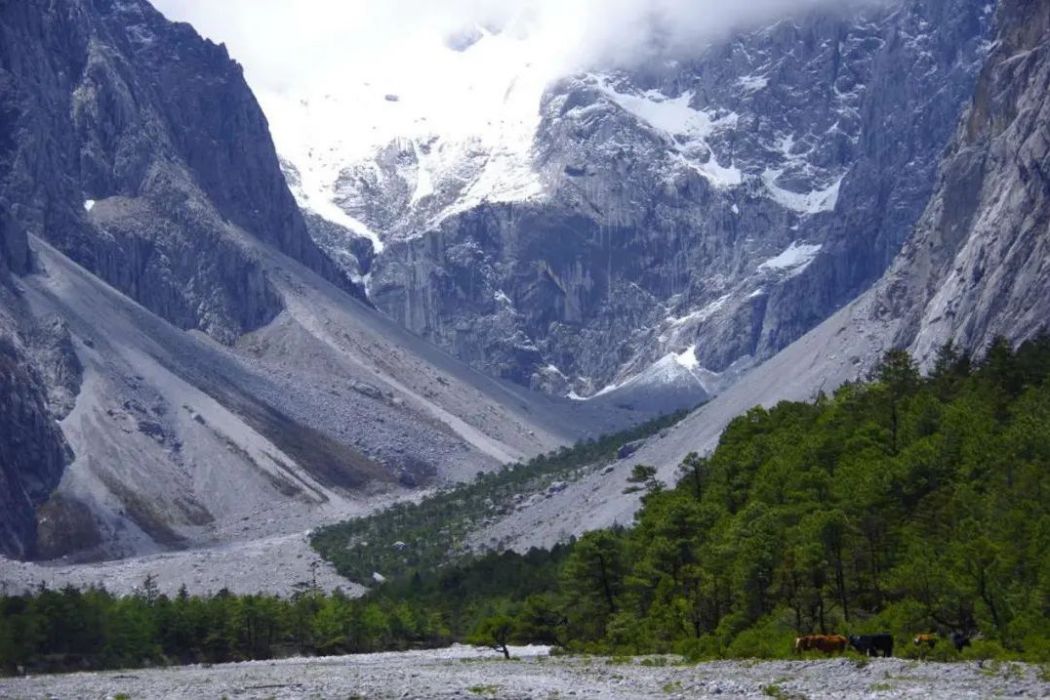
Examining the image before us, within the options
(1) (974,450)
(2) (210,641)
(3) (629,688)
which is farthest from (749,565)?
(2) (210,641)

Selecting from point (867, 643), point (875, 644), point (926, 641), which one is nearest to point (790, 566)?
point (867, 643)

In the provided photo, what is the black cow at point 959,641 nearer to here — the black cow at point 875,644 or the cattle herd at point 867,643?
the cattle herd at point 867,643

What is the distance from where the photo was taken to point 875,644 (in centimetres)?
7288

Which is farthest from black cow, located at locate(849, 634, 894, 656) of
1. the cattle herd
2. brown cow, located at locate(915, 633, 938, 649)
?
brown cow, located at locate(915, 633, 938, 649)

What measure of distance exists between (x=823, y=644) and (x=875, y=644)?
2911mm

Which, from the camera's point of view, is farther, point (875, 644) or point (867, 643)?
point (867, 643)

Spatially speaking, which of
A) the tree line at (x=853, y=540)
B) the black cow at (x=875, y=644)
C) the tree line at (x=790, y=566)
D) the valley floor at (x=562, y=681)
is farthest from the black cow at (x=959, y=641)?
the valley floor at (x=562, y=681)

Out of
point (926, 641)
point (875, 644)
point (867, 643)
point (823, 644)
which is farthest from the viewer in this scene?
point (823, 644)

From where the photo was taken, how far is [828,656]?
73.5 meters

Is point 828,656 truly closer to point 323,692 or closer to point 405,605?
point 323,692

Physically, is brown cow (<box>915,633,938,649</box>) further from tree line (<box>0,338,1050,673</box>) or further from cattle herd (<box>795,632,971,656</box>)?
tree line (<box>0,338,1050,673</box>)

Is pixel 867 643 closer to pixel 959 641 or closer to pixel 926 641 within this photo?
pixel 926 641

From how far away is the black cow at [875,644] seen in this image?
72.9 metres

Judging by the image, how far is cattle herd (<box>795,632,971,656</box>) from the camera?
72.3 meters
